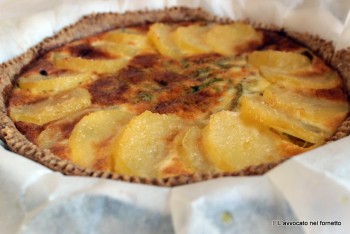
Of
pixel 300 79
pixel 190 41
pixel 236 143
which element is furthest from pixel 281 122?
pixel 190 41

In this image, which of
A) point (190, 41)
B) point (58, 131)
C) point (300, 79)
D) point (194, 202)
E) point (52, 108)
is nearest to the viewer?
point (194, 202)

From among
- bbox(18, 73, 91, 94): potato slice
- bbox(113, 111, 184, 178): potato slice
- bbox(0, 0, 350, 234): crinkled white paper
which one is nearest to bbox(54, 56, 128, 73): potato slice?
bbox(18, 73, 91, 94): potato slice

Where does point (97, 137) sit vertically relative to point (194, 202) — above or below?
below

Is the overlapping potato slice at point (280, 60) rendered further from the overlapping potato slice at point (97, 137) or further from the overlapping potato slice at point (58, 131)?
the overlapping potato slice at point (58, 131)

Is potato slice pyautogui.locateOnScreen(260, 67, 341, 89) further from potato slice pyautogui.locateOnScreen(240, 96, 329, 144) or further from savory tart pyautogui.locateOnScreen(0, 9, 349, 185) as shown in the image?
potato slice pyautogui.locateOnScreen(240, 96, 329, 144)

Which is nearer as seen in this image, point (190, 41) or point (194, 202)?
point (194, 202)

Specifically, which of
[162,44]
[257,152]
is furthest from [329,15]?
[257,152]

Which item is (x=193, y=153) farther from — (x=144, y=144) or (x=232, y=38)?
(x=232, y=38)

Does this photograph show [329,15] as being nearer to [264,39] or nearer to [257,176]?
[264,39]
